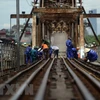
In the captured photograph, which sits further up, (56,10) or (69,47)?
(56,10)

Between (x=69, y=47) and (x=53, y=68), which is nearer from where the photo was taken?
(x=53, y=68)

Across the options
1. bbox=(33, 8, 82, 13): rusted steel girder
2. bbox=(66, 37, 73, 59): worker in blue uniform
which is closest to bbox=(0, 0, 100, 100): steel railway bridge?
bbox=(33, 8, 82, 13): rusted steel girder

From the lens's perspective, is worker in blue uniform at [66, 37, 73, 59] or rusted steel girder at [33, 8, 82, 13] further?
rusted steel girder at [33, 8, 82, 13]

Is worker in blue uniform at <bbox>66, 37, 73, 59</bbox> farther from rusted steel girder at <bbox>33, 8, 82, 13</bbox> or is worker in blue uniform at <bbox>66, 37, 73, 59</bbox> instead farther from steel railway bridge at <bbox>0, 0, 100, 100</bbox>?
rusted steel girder at <bbox>33, 8, 82, 13</bbox>

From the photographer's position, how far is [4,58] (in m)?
15.8

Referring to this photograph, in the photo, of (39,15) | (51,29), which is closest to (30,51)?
(39,15)

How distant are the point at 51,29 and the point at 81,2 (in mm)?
14978

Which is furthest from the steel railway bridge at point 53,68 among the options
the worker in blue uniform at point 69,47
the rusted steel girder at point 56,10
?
the worker in blue uniform at point 69,47

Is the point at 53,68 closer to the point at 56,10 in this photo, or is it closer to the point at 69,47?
the point at 69,47

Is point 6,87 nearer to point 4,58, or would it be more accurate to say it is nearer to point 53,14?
point 4,58

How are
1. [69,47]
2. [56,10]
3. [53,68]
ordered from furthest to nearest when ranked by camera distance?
[56,10] < [69,47] < [53,68]

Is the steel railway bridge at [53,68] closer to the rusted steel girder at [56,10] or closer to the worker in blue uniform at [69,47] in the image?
the rusted steel girder at [56,10]

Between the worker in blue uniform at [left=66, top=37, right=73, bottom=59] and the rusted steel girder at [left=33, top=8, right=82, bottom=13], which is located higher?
the rusted steel girder at [left=33, top=8, right=82, bottom=13]

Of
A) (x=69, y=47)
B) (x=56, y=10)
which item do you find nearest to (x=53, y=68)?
(x=69, y=47)
